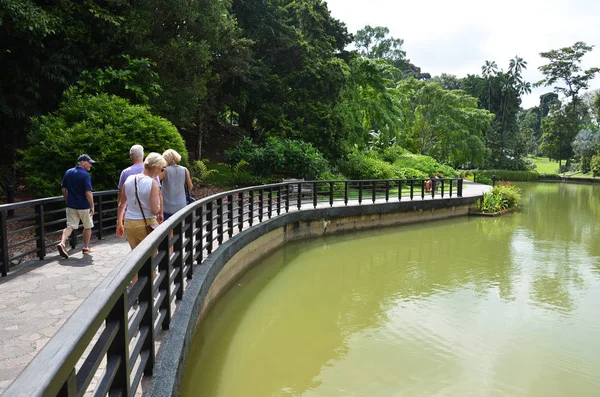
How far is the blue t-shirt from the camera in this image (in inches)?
293

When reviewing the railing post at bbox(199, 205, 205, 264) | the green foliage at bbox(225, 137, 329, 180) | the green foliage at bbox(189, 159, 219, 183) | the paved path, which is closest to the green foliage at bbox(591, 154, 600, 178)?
the green foliage at bbox(225, 137, 329, 180)

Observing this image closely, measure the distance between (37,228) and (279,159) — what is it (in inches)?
553

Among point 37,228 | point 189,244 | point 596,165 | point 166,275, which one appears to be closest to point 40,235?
point 37,228

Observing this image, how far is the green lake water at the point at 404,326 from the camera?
577cm

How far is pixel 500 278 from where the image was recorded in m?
10.9

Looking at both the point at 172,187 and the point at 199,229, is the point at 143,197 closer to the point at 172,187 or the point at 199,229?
the point at 172,187

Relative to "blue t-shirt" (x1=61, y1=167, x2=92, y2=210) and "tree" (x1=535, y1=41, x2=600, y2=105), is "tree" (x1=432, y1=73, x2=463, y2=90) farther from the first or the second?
"blue t-shirt" (x1=61, y1=167, x2=92, y2=210)

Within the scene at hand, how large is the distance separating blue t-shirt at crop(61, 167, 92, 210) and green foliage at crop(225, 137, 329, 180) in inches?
533

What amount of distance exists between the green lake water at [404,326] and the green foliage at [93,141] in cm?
388

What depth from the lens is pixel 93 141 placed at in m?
10.8

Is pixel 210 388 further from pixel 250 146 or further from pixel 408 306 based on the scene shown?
pixel 250 146

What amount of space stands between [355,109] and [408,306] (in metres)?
23.4

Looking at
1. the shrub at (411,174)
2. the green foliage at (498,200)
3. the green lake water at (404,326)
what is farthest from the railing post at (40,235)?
the shrub at (411,174)

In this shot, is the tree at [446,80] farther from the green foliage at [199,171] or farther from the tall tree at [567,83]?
the green foliage at [199,171]
